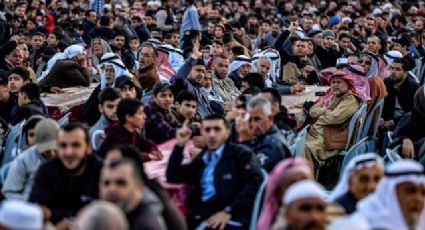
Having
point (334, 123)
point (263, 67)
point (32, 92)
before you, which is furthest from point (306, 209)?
point (263, 67)

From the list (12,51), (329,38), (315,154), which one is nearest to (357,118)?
(315,154)

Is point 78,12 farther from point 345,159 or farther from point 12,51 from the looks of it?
point 345,159

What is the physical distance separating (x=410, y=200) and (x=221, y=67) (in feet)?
21.8

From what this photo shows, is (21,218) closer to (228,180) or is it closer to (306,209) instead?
(306,209)

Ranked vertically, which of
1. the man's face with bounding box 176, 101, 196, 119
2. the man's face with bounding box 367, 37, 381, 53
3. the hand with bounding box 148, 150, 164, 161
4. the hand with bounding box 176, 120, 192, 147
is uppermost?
the hand with bounding box 176, 120, 192, 147

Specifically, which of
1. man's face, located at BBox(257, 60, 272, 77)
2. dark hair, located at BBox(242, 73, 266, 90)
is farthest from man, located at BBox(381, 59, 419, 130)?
man's face, located at BBox(257, 60, 272, 77)

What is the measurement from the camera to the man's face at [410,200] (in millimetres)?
6238

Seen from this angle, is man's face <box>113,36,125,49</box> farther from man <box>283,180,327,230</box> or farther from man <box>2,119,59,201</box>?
man <box>283,180,327,230</box>

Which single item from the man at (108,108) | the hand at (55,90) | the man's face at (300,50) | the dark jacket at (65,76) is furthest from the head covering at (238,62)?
the man at (108,108)

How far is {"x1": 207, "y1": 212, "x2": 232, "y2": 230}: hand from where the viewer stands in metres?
7.50

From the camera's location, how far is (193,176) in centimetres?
767

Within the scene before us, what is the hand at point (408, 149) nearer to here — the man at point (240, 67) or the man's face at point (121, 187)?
the man's face at point (121, 187)

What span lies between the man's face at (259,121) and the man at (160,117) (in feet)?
3.51

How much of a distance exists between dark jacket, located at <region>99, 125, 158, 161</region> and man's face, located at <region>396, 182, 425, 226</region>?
7.78 ft
